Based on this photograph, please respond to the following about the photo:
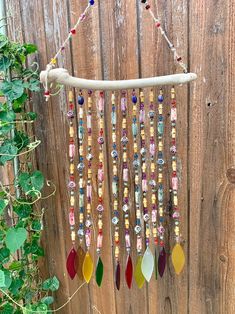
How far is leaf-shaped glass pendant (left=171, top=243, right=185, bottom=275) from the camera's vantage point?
1123 millimetres

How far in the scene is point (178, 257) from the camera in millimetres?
1128

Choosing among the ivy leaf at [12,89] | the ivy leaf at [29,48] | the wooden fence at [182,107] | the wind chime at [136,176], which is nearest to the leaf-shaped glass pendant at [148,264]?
the wind chime at [136,176]

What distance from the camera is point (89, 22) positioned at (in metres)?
1.18

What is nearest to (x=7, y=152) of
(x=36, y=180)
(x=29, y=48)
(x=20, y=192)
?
(x=36, y=180)

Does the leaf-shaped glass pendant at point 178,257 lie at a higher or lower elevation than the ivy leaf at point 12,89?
lower

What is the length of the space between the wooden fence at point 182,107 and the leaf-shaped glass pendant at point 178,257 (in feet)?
0.23

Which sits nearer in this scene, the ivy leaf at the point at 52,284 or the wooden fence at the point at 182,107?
the wooden fence at the point at 182,107

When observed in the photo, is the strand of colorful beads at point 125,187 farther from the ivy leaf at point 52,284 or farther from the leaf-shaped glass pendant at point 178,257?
the ivy leaf at point 52,284

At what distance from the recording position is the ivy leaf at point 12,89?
3.83 ft

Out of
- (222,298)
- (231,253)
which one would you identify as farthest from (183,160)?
(222,298)

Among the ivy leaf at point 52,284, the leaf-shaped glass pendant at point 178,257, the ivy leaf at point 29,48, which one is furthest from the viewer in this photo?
the ivy leaf at point 52,284

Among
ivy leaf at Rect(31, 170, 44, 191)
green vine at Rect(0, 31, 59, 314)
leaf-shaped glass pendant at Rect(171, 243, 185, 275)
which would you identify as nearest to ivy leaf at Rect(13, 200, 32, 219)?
green vine at Rect(0, 31, 59, 314)

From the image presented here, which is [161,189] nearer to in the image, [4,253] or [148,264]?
[148,264]

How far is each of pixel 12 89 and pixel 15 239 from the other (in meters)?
0.47
